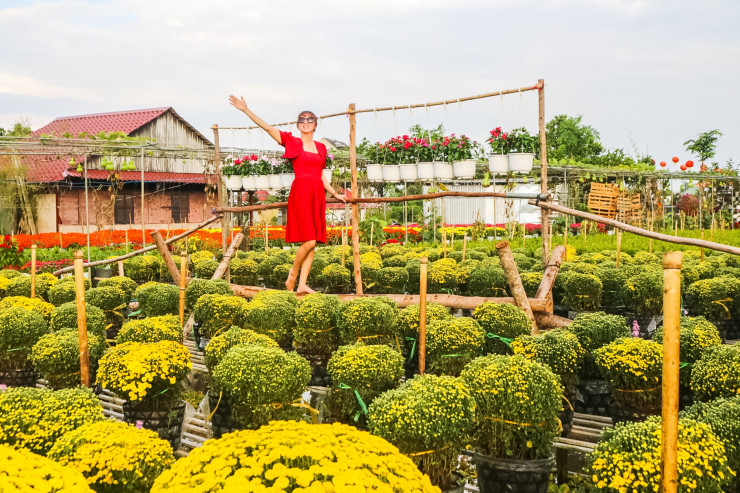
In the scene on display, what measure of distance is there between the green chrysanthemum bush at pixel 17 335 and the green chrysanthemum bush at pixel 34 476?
3.90 m

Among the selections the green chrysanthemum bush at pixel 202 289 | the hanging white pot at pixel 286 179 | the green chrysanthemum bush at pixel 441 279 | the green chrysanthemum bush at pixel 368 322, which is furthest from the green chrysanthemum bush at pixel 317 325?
the hanging white pot at pixel 286 179

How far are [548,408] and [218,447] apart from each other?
2.30 m

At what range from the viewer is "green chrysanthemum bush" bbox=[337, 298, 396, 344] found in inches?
231

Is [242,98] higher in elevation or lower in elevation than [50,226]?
higher

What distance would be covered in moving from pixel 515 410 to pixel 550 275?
3.88 m

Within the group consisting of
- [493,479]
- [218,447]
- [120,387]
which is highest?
[218,447]

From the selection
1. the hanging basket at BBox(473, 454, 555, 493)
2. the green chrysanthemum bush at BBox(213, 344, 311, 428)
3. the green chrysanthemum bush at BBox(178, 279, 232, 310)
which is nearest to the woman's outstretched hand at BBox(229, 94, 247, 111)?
the green chrysanthemum bush at BBox(178, 279, 232, 310)

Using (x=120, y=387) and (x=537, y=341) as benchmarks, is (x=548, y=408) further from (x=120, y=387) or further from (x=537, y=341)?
(x=120, y=387)

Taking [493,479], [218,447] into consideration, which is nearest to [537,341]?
[493,479]

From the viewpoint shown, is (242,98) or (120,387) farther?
(242,98)

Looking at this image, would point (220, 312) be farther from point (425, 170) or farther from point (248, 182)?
point (248, 182)

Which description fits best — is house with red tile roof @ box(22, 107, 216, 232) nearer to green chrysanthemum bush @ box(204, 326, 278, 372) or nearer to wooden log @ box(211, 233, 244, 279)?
wooden log @ box(211, 233, 244, 279)

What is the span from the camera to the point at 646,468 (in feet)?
10.0

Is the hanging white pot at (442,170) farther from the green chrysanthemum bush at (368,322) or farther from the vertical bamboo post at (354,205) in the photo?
the green chrysanthemum bush at (368,322)
